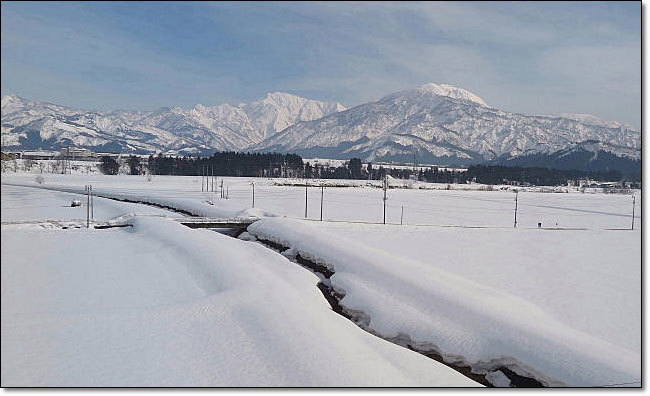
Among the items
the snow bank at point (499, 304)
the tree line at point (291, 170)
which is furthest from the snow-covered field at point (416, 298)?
the tree line at point (291, 170)

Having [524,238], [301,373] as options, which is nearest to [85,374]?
[301,373]

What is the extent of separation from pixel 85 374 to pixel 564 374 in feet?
23.8

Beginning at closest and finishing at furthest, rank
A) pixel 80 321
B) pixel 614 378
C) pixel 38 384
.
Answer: pixel 38 384 → pixel 80 321 → pixel 614 378

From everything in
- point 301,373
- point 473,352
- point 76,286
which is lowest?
point 473,352

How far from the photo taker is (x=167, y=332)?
7.47 meters

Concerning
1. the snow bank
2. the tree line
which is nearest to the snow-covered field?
the snow bank

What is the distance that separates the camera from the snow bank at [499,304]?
344 inches

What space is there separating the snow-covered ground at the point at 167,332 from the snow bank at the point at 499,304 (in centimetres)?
135

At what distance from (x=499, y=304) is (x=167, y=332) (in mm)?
7733

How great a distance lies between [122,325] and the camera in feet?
24.1

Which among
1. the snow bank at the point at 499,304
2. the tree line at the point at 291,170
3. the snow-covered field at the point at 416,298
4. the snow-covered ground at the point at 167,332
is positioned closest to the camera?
the snow-covered ground at the point at 167,332

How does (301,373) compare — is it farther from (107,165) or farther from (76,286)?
(107,165)

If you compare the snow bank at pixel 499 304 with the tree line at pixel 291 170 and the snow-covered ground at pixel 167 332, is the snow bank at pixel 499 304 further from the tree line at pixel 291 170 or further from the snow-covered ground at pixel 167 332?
the tree line at pixel 291 170

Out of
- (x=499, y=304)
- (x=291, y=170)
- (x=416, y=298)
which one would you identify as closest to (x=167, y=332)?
(x=416, y=298)
